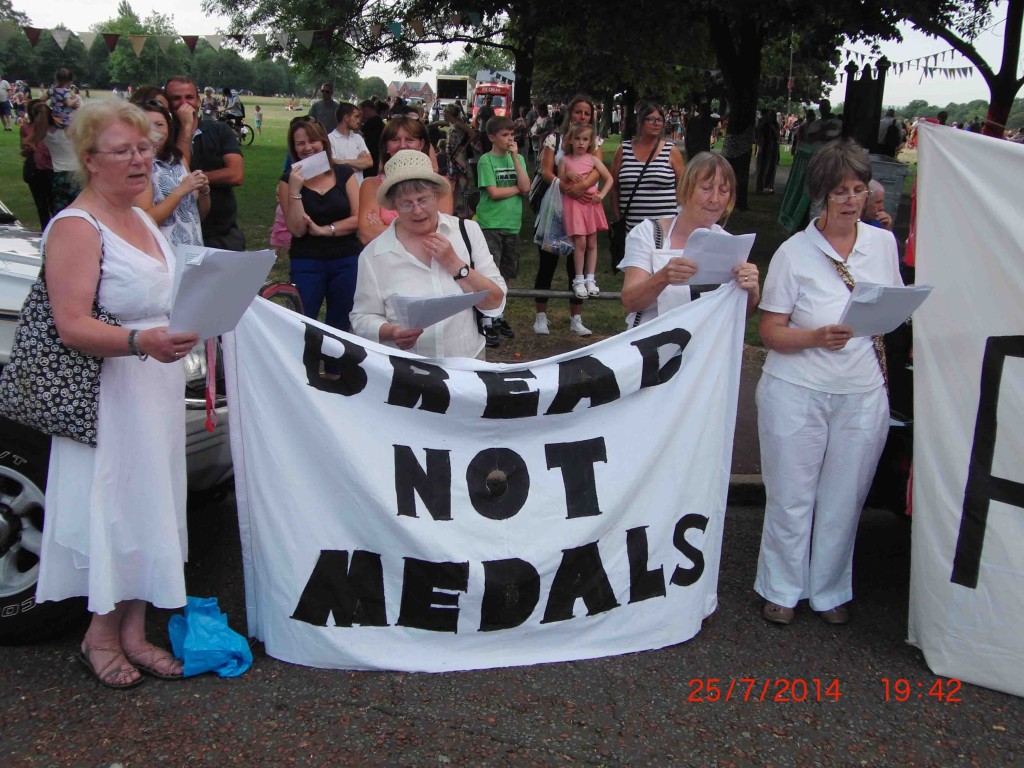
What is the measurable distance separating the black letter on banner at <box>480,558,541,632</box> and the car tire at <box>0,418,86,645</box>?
4.78 feet

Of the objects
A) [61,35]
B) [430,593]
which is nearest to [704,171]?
[430,593]

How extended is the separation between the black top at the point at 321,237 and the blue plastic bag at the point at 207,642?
2.72 m

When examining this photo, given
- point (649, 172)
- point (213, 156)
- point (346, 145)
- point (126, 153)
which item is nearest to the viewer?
point (126, 153)

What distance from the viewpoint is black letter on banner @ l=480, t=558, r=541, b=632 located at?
134 inches

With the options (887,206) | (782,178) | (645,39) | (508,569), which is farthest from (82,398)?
(782,178)

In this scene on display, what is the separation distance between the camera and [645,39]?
14.8 m

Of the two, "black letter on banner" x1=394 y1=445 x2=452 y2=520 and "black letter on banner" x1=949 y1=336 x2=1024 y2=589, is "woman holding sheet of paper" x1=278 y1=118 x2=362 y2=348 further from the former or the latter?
"black letter on banner" x1=949 y1=336 x2=1024 y2=589

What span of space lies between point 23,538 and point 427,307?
1.70 meters

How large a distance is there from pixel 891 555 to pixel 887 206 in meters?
7.57

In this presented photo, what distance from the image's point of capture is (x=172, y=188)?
5465mm

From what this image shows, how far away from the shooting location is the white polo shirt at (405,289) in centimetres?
363

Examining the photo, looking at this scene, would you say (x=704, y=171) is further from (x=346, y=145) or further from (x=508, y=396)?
(x=346, y=145)

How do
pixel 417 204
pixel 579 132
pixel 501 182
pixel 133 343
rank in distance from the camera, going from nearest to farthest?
pixel 133 343
pixel 417 204
pixel 501 182
pixel 579 132
